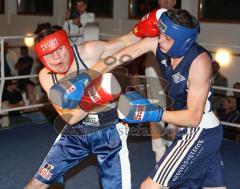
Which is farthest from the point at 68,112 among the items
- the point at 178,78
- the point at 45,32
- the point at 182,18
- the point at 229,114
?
the point at 229,114

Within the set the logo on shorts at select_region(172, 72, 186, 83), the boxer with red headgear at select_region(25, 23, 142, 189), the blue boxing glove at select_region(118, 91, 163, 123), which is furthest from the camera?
the boxer with red headgear at select_region(25, 23, 142, 189)

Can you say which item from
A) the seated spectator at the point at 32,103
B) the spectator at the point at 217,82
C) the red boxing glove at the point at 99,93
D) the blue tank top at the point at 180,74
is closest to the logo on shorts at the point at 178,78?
the blue tank top at the point at 180,74

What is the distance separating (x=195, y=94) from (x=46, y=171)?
2.85 ft

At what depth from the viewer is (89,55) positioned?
93.3 inches

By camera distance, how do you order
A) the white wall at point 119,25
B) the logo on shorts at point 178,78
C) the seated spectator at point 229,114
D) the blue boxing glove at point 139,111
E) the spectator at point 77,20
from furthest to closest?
the white wall at point 119,25 → the spectator at point 77,20 → the seated spectator at point 229,114 → the logo on shorts at point 178,78 → the blue boxing glove at point 139,111

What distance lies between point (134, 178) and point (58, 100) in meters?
1.50

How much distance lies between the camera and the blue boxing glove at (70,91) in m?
2.10

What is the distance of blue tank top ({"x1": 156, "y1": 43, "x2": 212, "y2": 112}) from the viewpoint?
6.72 ft

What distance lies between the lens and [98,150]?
7.86 feet

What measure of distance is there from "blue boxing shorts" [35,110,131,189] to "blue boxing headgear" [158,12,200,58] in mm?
550

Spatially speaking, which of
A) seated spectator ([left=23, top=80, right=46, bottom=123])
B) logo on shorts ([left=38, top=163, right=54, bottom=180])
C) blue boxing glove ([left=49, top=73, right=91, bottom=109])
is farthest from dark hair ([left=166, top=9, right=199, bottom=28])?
seated spectator ([left=23, top=80, right=46, bottom=123])

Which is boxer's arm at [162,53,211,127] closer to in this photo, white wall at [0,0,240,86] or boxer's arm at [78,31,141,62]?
boxer's arm at [78,31,141,62]

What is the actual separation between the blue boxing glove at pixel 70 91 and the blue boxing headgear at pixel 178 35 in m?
0.40

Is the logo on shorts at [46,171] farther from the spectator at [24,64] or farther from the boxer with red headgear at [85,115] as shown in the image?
the spectator at [24,64]
